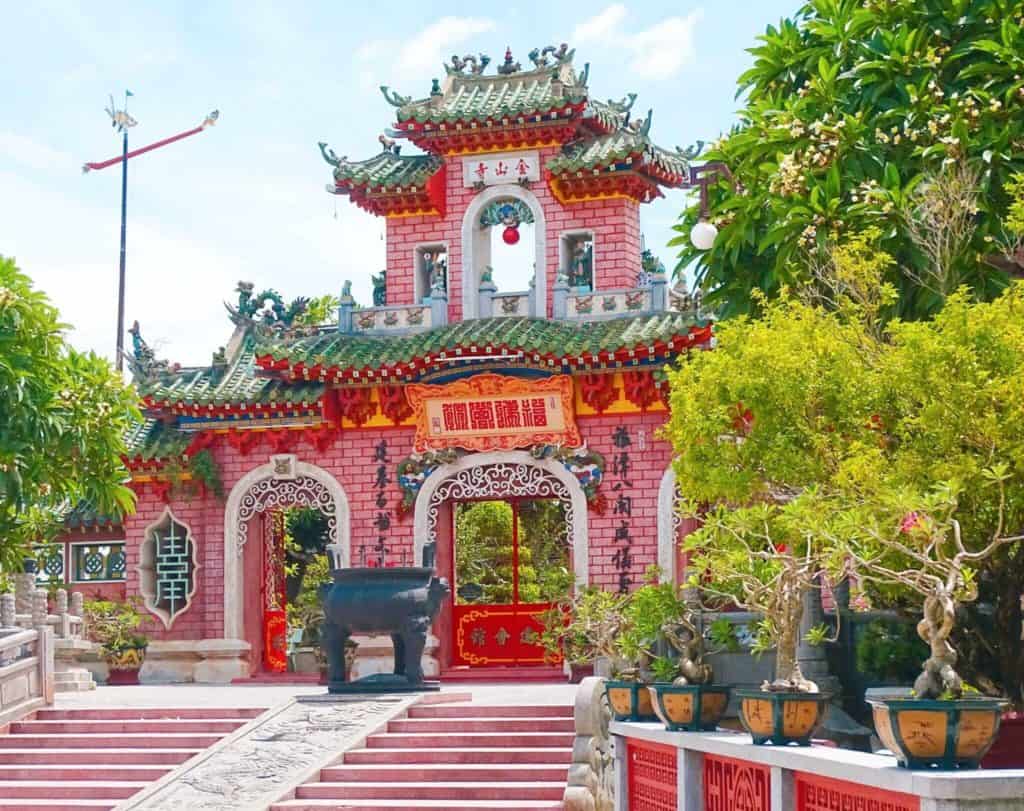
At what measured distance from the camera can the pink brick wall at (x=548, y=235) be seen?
20938 mm

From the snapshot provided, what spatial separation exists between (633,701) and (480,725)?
138 inches

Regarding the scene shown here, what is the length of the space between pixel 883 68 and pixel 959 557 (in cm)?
670

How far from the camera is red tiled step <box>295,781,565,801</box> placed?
13.1 m

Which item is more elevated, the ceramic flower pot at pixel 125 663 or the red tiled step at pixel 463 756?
the ceramic flower pot at pixel 125 663

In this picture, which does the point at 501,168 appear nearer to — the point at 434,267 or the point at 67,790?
the point at 434,267

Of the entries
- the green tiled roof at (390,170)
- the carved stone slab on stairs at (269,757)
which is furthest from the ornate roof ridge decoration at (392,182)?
the carved stone slab on stairs at (269,757)

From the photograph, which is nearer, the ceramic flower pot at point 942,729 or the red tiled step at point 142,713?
the ceramic flower pot at point 942,729

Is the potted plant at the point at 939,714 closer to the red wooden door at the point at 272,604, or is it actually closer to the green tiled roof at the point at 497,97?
the green tiled roof at the point at 497,97

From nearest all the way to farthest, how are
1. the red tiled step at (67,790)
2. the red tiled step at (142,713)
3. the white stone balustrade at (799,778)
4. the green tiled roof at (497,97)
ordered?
the white stone balustrade at (799,778)
the red tiled step at (67,790)
the red tiled step at (142,713)
the green tiled roof at (497,97)

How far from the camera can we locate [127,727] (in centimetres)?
1534

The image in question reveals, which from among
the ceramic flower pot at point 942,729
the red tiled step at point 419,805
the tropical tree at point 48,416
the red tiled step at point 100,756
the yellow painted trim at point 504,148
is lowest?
the red tiled step at point 419,805

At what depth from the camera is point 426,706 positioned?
1516 centimetres

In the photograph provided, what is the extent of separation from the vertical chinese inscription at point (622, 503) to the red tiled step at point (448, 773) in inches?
259

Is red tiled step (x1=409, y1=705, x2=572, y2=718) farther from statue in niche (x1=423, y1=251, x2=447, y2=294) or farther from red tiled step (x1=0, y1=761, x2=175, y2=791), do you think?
statue in niche (x1=423, y1=251, x2=447, y2=294)
